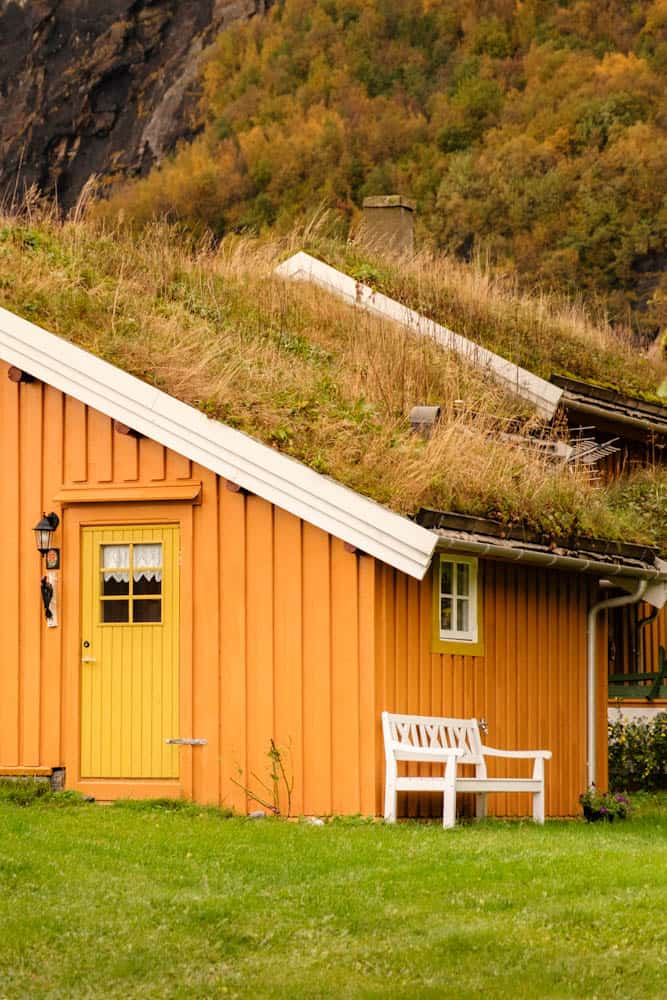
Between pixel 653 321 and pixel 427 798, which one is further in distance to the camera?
pixel 653 321

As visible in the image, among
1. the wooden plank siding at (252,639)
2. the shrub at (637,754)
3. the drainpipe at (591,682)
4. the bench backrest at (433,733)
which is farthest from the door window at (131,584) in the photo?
the shrub at (637,754)

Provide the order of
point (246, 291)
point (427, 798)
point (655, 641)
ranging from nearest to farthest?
point (427, 798)
point (246, 291)
point (655, 641)

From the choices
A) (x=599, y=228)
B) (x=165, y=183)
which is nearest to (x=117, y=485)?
(x=599, y=228)

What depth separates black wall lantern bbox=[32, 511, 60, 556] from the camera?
1452 cm

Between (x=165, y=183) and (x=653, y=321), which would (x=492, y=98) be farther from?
(x=653, y=321)

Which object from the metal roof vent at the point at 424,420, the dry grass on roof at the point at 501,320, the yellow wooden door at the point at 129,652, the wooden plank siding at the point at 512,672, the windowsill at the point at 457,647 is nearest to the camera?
the wooden plank siding at the point at 512,672

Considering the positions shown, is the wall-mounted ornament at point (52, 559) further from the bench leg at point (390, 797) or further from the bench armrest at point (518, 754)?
the bench armrest at point (518, 754)

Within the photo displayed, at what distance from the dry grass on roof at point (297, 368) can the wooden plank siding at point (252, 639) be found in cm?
62

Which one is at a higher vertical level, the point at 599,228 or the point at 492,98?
the point at 492,98

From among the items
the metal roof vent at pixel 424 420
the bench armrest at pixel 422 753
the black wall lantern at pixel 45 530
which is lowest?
the bench armrest at pixel 422 753

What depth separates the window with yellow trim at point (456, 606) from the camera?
14234 millimetres

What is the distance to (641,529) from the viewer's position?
57.5 feet

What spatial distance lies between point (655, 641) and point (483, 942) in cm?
1211

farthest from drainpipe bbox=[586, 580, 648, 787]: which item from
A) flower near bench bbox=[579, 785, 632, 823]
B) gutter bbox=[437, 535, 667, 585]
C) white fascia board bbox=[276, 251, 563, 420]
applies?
white fascia board bbox=[276, 251, 563, 420]
